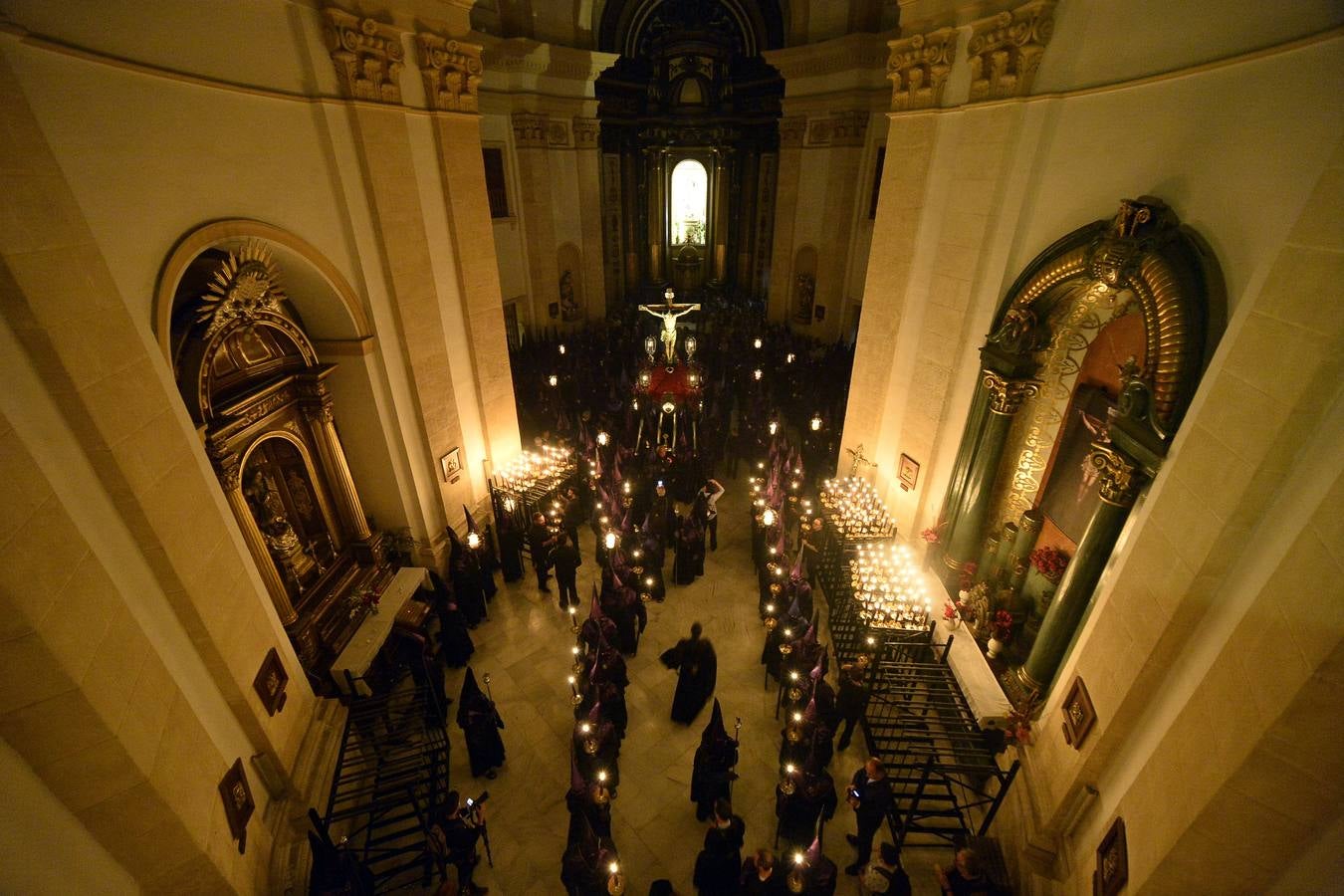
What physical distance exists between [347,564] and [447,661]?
193 centimetres

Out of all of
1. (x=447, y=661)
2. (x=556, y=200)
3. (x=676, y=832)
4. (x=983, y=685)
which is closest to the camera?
(x=676, y=832)

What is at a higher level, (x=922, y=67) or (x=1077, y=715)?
(x=922, y=67)

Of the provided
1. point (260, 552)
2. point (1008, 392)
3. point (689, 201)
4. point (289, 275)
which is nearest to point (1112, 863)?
point (1008, 392)

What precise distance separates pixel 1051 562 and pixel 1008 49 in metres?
5.86

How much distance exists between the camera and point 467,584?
814 cm

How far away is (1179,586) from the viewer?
3965 millimetres

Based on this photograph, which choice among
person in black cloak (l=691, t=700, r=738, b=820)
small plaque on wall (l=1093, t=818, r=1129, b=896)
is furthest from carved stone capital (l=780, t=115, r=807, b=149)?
small plaque on wall (l=1093, t=818, r=1129, b=896)

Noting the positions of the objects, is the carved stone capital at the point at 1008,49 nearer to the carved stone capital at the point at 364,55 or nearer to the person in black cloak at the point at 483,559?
the carved stone capital at the point at 364,55

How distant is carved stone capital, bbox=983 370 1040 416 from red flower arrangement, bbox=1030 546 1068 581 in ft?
5.59

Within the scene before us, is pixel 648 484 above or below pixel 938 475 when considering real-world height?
below

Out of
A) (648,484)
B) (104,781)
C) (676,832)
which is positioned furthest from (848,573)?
(104,781)

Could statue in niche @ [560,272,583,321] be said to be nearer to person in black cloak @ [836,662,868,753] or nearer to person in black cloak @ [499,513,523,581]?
person in black cloak @ [499,513,523,581]

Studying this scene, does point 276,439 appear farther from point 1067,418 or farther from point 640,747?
point 1067,418

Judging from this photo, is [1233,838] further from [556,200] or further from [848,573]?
[556,200]
